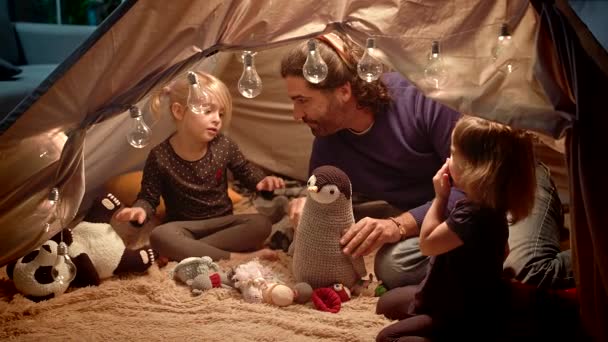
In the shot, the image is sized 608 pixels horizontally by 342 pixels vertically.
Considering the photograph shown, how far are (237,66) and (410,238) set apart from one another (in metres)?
1.03

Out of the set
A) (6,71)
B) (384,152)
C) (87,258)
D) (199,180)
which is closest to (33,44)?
(6,71)

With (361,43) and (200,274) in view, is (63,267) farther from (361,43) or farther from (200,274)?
(361,43)

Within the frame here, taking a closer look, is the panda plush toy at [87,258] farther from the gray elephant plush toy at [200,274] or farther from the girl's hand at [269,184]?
the girl's hand at [269,184]

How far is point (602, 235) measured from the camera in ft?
3.57

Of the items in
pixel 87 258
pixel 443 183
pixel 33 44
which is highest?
pixel 33 44

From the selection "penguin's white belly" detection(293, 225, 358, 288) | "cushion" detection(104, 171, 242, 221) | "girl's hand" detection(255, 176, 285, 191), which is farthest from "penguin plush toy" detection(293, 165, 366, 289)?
"cushion" detection(104, 171, 242, 221)

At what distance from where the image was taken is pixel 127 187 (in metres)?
2.07

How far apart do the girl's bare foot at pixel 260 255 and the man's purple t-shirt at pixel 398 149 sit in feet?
0.95

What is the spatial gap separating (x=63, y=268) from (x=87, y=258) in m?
0.07

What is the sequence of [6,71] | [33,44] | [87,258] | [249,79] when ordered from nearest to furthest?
[249,79] → [87,258] → [6,71] → [33,44]

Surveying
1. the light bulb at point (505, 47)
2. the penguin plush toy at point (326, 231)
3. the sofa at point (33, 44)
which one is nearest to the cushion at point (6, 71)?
the sofa at point (33, 44)

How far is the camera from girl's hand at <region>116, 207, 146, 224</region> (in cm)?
187

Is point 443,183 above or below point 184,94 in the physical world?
below

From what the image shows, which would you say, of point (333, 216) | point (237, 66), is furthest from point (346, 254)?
point (237, 66)
